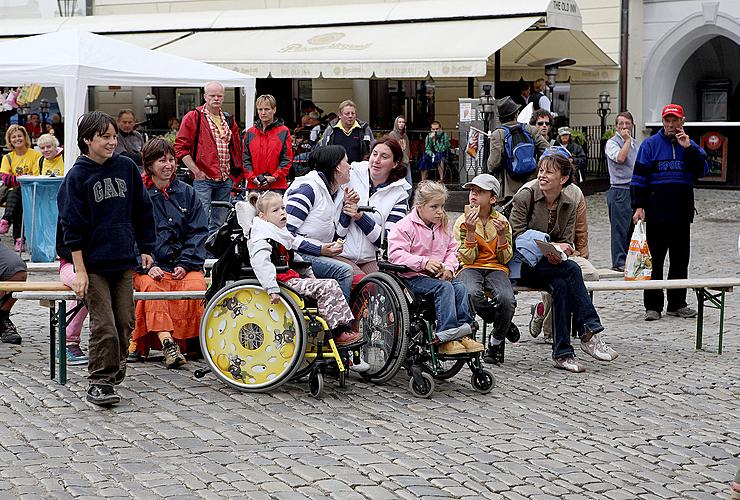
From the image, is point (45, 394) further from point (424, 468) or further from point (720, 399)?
point (720, 399)

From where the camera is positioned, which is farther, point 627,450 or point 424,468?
point 627,450

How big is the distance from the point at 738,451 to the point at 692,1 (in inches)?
776

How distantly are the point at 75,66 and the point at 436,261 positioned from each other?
294 inches

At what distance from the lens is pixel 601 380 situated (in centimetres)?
796

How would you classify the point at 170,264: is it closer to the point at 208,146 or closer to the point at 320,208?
the point at 320,208

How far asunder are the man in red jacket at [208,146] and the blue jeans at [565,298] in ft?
15.1

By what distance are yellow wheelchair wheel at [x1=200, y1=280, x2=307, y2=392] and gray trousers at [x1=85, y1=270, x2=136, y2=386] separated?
1.69ft

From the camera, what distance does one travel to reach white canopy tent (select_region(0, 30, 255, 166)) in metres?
13.8

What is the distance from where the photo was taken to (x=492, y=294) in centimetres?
817

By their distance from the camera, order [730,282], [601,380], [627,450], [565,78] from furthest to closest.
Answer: [565,78]
[730,282]
[601,380]
[627,450]

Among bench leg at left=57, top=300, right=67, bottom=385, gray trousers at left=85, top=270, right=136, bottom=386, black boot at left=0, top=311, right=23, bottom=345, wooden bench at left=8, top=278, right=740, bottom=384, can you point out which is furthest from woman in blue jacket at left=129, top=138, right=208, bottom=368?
black boot at left=0, top=311, right=23, bottom=345

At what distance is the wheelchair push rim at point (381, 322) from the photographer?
7.25 meters

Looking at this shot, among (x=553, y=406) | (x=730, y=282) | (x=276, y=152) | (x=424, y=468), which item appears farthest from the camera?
(x=276, y=152)

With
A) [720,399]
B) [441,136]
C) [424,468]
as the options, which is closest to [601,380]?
[720,399]
